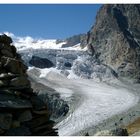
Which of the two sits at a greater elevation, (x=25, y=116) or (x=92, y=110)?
(x=92, y=110)

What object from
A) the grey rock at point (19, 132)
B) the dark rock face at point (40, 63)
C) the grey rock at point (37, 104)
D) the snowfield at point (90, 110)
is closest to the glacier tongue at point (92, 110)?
the snowfield at point (90, 110)

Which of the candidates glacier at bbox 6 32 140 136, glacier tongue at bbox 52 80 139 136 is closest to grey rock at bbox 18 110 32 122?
glacier at bbox 6 32 140 136

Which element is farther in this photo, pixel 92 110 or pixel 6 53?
pixel 92 110

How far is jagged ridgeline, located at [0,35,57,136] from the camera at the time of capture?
15180mm

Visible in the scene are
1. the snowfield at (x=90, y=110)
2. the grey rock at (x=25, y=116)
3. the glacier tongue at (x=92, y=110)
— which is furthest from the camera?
the glacier tongue at (x=92, y=110)

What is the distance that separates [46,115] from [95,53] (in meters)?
164

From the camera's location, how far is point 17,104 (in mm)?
15391

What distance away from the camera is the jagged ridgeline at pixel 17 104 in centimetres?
1518

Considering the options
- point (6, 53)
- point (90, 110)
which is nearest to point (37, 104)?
point (6, 53)

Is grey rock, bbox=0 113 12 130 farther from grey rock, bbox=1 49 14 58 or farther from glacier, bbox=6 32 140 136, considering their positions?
glacier, bbox=6 32 140 136

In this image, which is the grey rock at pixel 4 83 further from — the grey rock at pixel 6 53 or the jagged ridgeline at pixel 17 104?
the grey rock at pixel 6 53

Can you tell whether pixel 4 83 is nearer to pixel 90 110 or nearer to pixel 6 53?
pixel 6 53

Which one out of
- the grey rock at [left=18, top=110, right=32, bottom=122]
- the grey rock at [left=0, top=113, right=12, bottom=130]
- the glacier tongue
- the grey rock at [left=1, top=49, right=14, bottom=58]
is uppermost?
the glacier tongue

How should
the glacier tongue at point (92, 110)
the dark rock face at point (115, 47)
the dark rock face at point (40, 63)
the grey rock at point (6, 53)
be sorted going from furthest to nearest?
the dark rock face at point (115, 47) → the dark rock face at point (40, 63) → the glacier tongue at point (92, 110) → the grey rock at point (6, 53)
